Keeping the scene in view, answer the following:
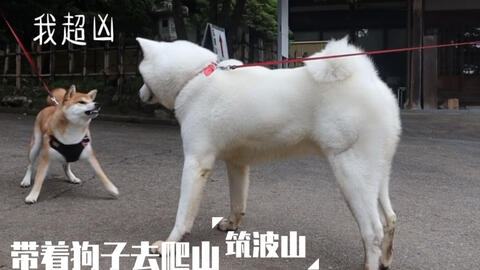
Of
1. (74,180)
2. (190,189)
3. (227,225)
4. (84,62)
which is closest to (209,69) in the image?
(190,189)

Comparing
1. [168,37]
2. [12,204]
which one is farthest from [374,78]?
[168,37]

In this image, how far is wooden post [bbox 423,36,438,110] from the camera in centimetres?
1542

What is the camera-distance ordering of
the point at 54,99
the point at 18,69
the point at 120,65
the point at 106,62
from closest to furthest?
1. the point at 54,99
2. the point at 120,65
3. the point at 106,62
4. the point at 18,69

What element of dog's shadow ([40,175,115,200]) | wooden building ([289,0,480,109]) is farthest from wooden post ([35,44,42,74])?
dog's shadow ([40,175,115,200])

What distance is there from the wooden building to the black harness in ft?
34.6

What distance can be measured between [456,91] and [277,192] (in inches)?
499

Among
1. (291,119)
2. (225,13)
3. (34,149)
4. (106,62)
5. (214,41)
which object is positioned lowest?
(34,149)

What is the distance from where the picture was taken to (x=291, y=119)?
355 centimetres

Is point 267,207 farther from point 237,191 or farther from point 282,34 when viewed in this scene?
A: point 282,34

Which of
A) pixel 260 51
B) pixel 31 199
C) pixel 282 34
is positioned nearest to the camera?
pixel 31 199

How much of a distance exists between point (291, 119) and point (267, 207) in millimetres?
1792

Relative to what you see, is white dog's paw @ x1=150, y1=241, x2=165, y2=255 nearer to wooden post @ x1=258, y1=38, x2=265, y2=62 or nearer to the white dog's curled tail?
the white dog's curled tail

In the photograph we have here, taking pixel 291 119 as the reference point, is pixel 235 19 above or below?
above

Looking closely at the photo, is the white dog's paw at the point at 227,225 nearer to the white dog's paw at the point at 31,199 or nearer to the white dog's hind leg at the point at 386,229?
the white dog's hind leg at the point at 386,229
